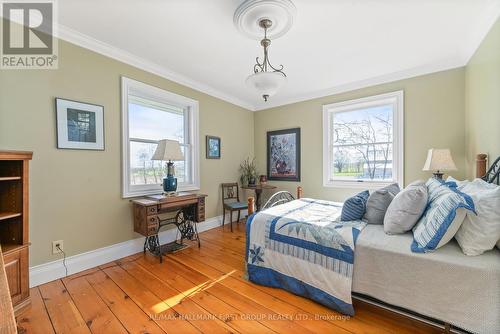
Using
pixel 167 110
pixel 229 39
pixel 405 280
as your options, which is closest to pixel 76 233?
pixel 167 110

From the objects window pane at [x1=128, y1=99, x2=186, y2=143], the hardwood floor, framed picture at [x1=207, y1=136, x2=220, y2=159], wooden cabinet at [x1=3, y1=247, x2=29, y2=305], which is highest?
window pane at [x1=128, y1=99, x2=186, y2=143]

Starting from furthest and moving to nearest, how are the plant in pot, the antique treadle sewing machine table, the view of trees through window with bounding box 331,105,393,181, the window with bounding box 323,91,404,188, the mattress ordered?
the plant in pot, the view of trees through window with bounding box 331,105,393,181, the window with bounding box 323,91,404,188, the antique treadle sewing machine table, the mattress

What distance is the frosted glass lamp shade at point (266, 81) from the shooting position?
181 cm

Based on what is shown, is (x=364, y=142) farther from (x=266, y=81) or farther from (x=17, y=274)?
(x=17, y=274)

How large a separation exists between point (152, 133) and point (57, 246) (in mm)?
1718

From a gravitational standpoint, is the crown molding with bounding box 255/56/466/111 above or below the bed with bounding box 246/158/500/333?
above

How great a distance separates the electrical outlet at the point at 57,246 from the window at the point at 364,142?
12.5 feet

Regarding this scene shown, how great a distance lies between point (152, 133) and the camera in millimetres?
3180

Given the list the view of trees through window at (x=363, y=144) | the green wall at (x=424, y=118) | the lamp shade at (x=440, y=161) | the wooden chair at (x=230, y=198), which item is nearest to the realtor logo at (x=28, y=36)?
the wooden chair at (x=230, y=198)

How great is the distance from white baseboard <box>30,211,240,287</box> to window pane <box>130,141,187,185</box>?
792 millimetres

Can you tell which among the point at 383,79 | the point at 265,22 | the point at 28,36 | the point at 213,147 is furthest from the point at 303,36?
the point at 28,36

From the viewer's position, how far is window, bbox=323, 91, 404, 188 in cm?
337

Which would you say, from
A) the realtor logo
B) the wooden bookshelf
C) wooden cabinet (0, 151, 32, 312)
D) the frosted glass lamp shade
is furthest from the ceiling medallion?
the wooden bookshelf

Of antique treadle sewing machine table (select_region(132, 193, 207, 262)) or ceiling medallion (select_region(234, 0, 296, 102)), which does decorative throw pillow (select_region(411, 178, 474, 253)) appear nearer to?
ceiling medallion (select_region(234, 0, 296, 102))
